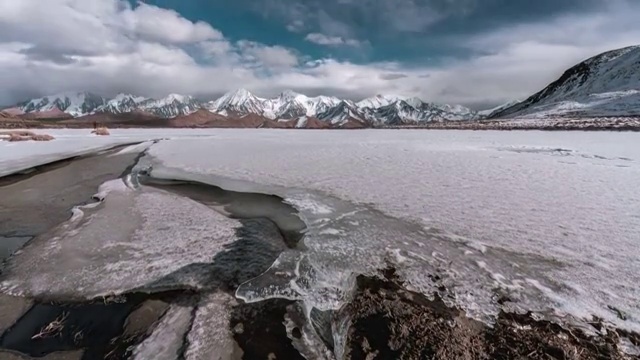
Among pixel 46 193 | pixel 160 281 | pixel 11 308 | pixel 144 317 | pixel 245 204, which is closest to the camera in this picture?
pixel 144 317

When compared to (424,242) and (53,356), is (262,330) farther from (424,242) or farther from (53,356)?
(424,242)

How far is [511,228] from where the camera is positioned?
6883 millimetres

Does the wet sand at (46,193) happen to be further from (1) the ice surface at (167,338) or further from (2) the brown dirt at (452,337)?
(2) the brown dirt at (452,337)

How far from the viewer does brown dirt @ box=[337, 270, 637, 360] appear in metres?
3.51

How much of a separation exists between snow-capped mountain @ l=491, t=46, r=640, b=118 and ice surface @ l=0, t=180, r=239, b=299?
12351 cm

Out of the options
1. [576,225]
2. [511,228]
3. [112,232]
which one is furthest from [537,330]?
[112,232]

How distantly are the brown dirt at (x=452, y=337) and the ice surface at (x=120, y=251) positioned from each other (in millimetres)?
2666

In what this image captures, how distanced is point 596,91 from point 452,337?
7317 inches

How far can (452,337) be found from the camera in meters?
3.72

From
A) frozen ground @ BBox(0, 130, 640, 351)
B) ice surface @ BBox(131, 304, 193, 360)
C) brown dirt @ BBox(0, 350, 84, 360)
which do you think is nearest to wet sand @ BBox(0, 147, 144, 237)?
frozen ground @ BBox(0, 130, 640, 351)

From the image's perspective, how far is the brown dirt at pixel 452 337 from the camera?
3.51 metres

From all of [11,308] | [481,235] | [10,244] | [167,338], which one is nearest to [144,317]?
[167,338]

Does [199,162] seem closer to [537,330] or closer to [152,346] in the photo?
[152,346]

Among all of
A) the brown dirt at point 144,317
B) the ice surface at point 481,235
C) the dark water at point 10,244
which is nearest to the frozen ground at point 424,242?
the ice surface at point 481,235
